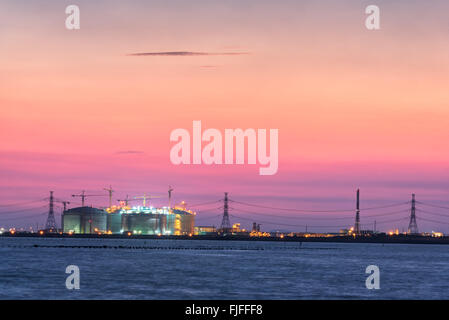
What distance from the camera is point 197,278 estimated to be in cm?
9188

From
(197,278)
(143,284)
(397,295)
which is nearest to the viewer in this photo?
(397,295)
